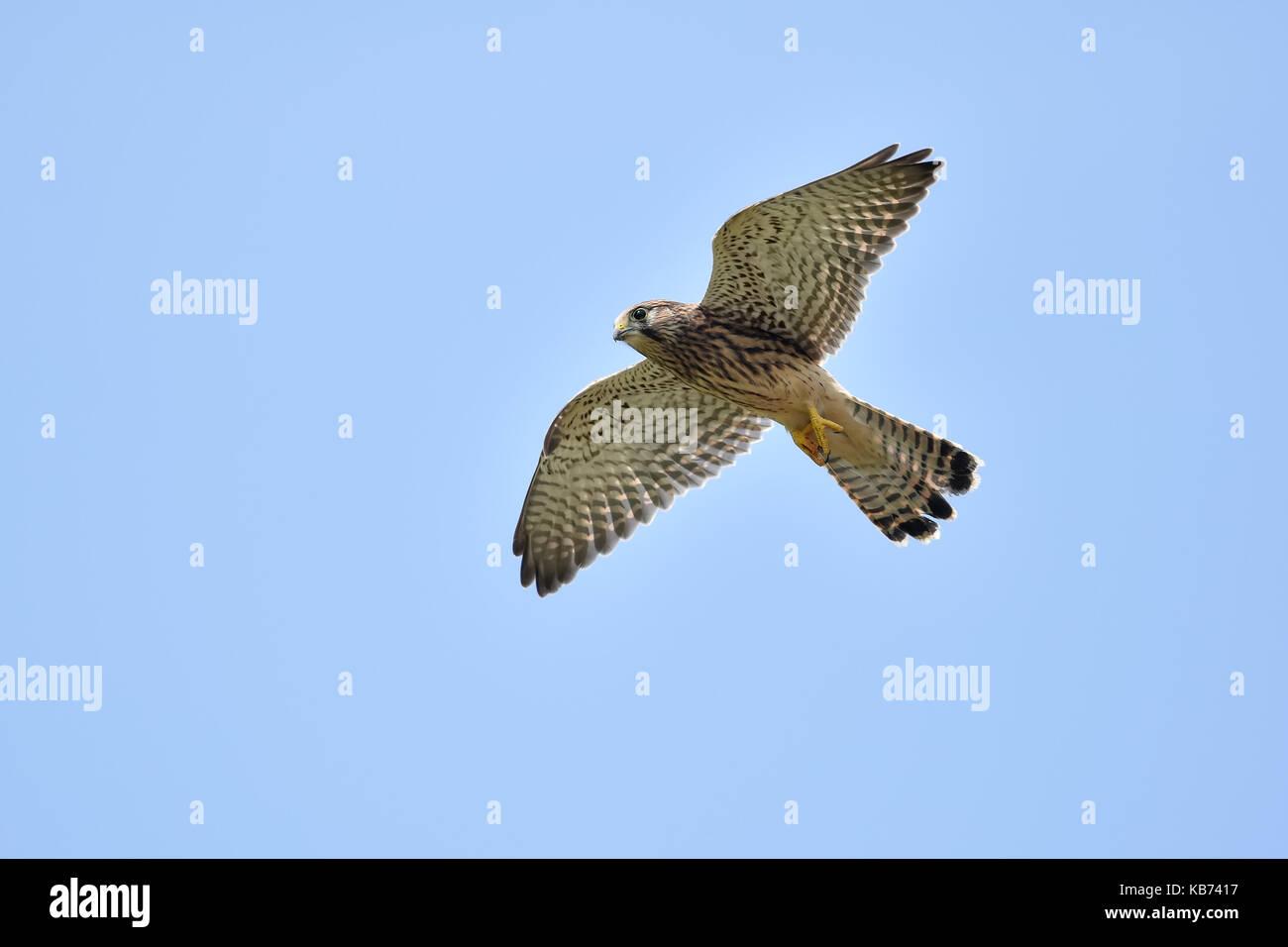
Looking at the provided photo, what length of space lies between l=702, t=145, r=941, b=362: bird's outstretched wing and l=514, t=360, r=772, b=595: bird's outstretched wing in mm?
1338

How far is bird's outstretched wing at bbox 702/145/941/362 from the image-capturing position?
10.8 meters

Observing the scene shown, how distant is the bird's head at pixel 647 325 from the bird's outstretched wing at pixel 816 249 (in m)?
0.47

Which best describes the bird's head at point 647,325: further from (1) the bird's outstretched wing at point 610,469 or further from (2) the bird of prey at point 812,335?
(1) the bird's outstretched wing at point 610,469

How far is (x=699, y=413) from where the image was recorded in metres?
12.8

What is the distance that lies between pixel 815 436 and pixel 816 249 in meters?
1.37

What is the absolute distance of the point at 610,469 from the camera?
1297cm

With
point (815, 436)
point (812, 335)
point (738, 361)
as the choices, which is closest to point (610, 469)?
point (738, 361)

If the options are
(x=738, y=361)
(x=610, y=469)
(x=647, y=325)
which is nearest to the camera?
(x=647, y=325)

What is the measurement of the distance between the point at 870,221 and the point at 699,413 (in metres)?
2.47

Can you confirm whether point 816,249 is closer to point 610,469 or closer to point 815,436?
point 815,436

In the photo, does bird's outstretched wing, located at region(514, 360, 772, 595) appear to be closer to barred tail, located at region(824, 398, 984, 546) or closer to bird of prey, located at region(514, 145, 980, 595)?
bird of prey, located at region(514, 145, 980, 595)

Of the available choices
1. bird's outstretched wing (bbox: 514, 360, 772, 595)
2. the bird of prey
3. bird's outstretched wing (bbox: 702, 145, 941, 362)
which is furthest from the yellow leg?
bird's outstretched wing (bbox: 514, 360, 772, 595)
